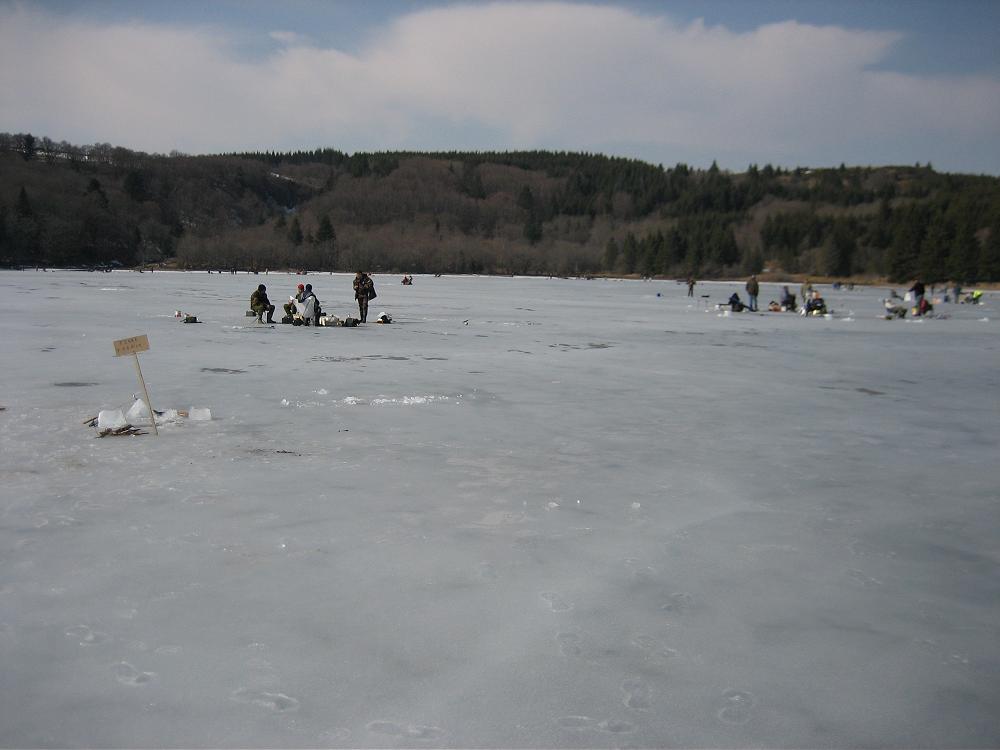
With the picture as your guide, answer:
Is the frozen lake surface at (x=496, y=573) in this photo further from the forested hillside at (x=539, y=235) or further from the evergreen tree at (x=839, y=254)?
the evergreen tree at (x=839, y=254)

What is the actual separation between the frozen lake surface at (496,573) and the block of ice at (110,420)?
0.28m

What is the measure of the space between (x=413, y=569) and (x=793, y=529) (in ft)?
8.74

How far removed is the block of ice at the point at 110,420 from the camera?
790 cm

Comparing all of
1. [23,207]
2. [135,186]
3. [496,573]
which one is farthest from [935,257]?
[135,186]

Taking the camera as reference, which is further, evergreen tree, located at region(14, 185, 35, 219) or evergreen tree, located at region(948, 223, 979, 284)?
evergreen tree, located at region(14, 185, 35, 219)

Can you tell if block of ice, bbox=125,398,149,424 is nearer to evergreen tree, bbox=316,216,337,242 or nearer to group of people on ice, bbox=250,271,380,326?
group of people on ice, bbox=250,271,380,326

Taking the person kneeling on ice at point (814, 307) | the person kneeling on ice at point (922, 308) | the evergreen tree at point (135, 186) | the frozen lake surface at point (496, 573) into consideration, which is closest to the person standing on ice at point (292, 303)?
the frozen lake surface at point (496, 573)

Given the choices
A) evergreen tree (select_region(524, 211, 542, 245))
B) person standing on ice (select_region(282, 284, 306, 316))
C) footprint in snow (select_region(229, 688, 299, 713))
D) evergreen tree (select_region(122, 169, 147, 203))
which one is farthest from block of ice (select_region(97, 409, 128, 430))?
evergreen tree (select_region(122, 169, 147, 203))

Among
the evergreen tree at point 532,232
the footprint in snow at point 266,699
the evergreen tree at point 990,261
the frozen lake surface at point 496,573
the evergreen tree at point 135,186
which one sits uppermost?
the evergreen tree at point 135,186

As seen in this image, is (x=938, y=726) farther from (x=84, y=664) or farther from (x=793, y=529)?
(x=84, y=664)

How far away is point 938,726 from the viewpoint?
3162 millimetres

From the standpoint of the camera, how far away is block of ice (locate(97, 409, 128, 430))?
7.90 metres

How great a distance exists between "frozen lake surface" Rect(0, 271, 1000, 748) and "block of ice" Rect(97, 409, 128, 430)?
→ 28cm

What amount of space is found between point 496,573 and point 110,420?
5193mm
